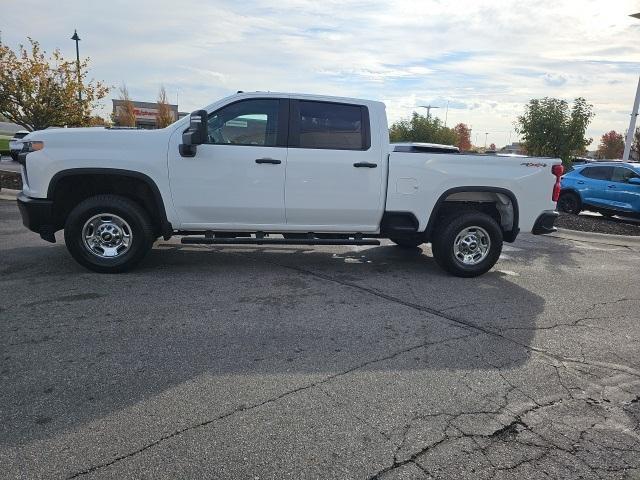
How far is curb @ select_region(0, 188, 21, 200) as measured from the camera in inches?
444

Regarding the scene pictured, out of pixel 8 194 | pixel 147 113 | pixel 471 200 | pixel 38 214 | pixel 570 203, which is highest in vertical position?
pixel 147 113

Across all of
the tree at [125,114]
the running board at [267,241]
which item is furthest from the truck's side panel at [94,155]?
the tree at [125,114]

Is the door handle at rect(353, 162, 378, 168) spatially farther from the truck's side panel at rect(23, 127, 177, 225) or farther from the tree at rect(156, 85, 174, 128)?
the tree at rect(156, 85, 174, 128)

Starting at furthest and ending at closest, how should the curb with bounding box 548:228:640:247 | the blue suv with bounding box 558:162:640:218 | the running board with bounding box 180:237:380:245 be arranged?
the blue suv with bounding box 558:162:640:218, the curb with bounding box 548:228:640:247, the running board with bounding box 180:237:380:245

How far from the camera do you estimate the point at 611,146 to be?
56.5m

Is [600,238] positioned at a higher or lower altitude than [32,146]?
lower

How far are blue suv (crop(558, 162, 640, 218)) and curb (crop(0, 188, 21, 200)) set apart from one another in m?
14.3

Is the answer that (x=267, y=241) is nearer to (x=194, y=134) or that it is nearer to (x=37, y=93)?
(x=194, y=134)

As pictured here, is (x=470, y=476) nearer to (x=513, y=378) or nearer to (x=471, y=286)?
(x=513, y=378)

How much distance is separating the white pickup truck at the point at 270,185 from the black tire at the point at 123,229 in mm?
12

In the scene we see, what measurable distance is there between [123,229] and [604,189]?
41.1ft

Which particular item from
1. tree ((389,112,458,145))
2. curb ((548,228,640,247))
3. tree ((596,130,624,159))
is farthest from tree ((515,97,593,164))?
tree ((596,130,624,159))

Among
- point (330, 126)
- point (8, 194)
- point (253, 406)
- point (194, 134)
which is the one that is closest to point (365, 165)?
point (330, 126)

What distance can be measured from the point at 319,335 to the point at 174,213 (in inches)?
100
